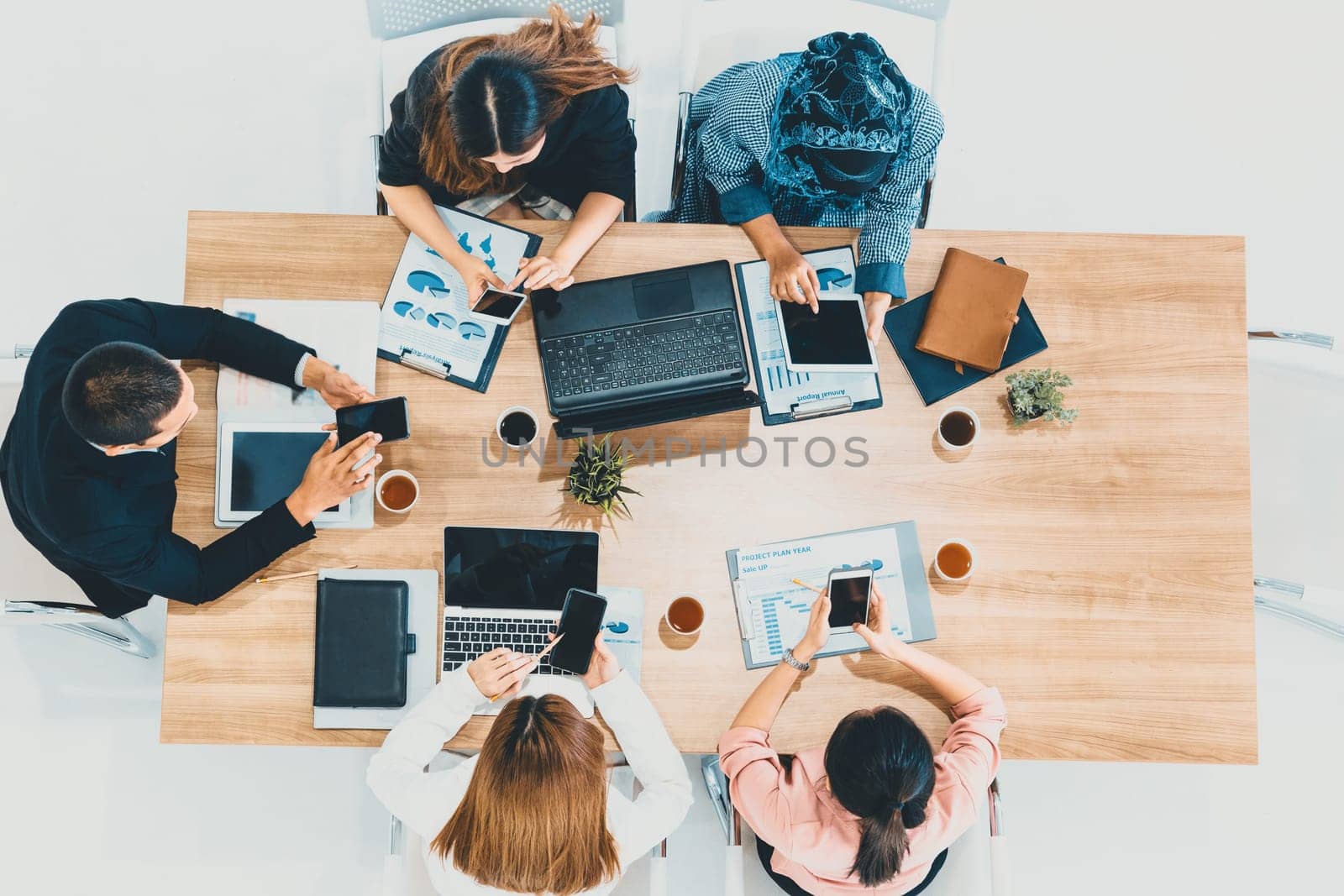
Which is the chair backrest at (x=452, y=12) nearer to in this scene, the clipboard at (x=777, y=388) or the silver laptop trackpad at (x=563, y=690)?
the clipboard at (x=777, y=388)

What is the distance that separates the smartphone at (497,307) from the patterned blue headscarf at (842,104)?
601mm

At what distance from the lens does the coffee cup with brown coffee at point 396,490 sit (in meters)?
1.71

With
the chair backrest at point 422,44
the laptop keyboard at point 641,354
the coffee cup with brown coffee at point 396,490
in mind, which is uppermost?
the chair backrest at point 422,44

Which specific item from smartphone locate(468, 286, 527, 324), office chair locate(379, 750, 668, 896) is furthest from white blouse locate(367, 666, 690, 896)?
smartphone locate(468, 286, 527, 324)

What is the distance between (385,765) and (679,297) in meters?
1.06

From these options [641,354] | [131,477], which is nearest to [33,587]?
[131,477]

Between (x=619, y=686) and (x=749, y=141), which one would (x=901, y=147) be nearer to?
(x=749, y=141)

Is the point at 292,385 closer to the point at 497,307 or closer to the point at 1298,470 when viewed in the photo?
the point at 497,307

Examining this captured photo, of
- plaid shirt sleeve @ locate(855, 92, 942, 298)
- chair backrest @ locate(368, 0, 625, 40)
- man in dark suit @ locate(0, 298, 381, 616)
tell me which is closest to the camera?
man in dark suit @ locate(0, 298, 381, 616)

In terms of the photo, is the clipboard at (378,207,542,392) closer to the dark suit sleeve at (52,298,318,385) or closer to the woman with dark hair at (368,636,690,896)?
the dark suit sleeve at (52,298,318,385)

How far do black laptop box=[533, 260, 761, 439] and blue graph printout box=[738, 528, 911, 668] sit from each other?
1.01 ft

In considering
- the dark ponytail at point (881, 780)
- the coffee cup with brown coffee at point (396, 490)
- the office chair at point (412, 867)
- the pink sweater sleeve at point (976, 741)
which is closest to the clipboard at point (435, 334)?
the coffee cup with brown coffee at point (396, 490)

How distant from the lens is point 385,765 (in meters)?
1.63

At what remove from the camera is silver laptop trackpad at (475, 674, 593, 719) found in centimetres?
169
